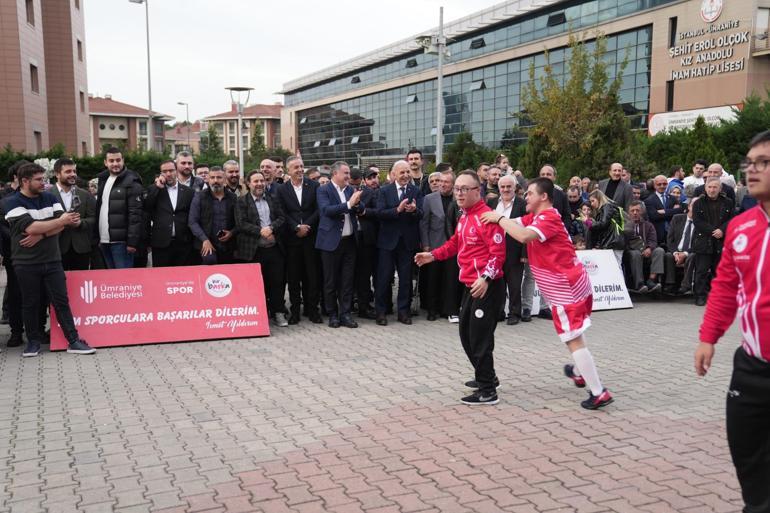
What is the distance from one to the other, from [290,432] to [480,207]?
106 inches

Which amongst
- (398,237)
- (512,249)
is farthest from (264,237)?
(512,249)

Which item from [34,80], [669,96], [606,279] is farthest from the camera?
[669,96]

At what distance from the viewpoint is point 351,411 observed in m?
6.12

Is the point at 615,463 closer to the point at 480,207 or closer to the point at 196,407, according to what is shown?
the point at 480,207

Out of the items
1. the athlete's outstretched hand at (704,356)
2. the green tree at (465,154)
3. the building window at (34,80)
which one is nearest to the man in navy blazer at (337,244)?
the athlete's outstretched hand at (704,356)

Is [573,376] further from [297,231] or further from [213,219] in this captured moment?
[213,219]

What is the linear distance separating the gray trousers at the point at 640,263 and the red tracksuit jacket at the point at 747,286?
9.20 m

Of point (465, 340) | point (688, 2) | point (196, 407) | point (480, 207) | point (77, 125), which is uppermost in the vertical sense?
point (688, 2)

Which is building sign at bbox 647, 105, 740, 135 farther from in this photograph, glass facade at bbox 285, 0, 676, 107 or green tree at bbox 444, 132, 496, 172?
green tree at bbox 444, 132, 496, 172

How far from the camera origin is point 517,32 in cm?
5459

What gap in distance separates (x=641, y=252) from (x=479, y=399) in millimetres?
7337

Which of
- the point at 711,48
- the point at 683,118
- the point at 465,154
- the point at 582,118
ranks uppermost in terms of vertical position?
the point at 711,48

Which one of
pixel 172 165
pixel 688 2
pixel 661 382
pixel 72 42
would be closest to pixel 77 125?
pixel 72 42

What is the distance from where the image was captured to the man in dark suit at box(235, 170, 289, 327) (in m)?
9.89
